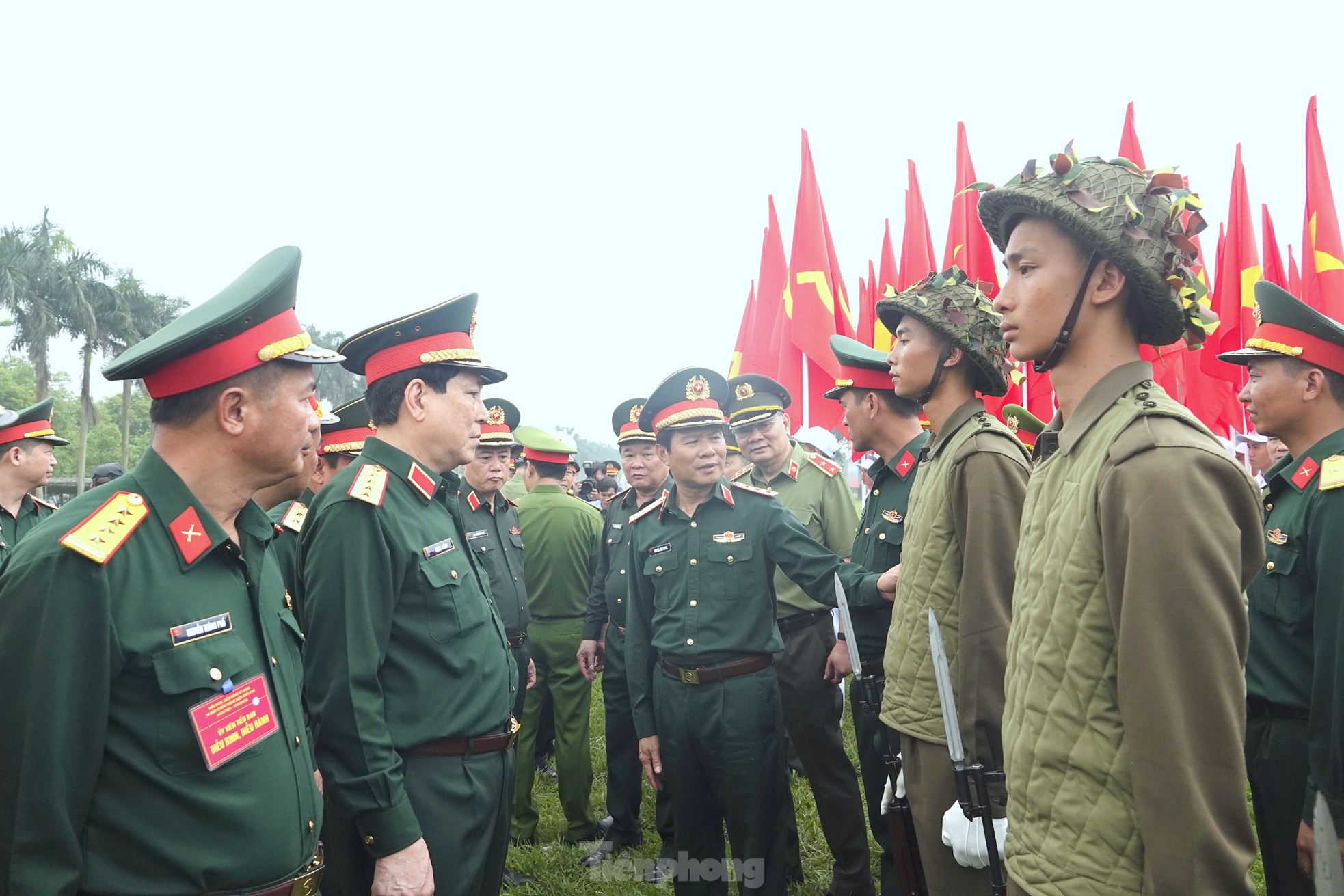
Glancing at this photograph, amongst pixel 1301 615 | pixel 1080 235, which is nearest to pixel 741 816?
pixel 1301 615

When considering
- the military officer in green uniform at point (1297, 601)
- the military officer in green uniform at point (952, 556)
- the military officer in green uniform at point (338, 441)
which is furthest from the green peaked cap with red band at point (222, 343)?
the military officer in green uniform at point (1297, 601)

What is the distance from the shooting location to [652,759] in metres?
4.32

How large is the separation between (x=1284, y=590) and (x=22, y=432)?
8391 millimetres

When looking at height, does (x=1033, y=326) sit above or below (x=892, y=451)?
above

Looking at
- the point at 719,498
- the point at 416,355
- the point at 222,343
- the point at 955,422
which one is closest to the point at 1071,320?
the point at 955,422

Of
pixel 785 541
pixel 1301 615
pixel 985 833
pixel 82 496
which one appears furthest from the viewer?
pixel 785 541

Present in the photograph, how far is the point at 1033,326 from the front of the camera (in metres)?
2.08

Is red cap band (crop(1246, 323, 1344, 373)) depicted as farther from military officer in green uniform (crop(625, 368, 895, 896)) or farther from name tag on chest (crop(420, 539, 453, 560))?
name tag on chest (crop(420, 539, 453, 560))

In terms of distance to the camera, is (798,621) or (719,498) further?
(798,621)

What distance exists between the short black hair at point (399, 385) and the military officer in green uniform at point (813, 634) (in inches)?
95.9

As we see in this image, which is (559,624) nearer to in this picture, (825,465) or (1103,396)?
(825,465)

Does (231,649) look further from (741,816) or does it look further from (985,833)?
(741,816)

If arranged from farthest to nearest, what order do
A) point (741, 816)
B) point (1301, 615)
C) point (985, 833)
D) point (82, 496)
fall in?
1. point (741, 816)
2. point (1301, 615)
3. point (985, 833)
4. point (82, 496)

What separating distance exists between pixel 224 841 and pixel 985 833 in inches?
78.3
